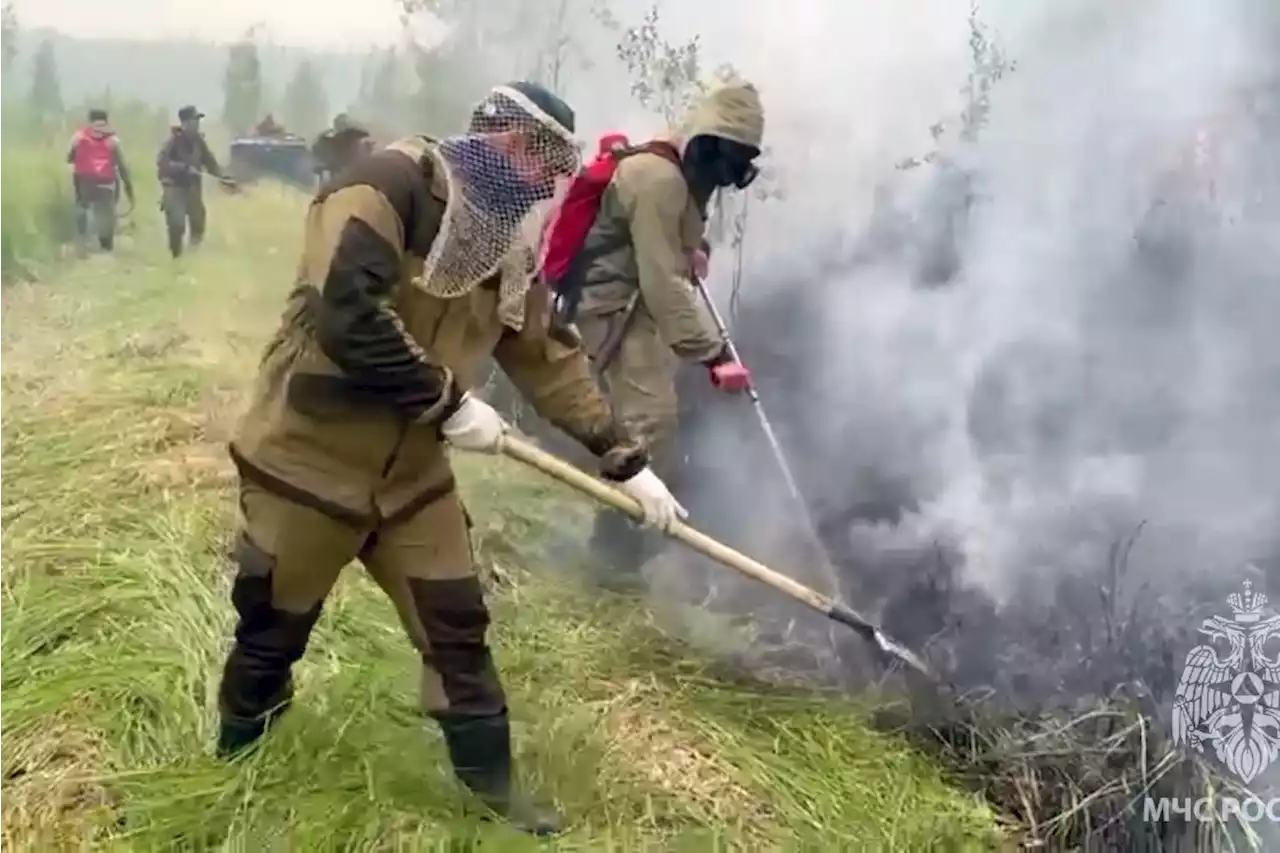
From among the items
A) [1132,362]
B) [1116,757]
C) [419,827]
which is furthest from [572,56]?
[1116,757]

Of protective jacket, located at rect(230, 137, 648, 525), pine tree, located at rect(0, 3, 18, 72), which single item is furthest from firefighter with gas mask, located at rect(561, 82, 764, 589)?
pine tree, located at rect(0, 3, 18, 72)

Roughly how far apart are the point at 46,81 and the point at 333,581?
158 centimetres

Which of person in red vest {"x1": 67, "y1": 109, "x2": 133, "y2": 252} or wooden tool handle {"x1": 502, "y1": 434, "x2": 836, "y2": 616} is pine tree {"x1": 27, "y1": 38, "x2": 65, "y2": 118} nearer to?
person in red vest {"x1": 67, "y1": 109, "x2": 133, "y2": 252}

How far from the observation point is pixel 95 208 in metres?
3.80

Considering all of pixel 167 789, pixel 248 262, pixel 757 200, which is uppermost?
pixel 757 200

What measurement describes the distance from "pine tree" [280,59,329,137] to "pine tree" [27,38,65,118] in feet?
1.81

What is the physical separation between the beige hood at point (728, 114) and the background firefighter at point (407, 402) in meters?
0.82

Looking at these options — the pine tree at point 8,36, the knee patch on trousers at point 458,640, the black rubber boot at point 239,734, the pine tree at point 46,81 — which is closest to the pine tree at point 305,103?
the pine tree at point 46,81

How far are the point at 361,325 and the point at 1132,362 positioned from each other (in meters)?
2.04

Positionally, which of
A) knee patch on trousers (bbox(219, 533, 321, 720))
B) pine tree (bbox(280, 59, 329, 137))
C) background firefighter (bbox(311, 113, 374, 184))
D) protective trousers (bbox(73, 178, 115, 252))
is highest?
pine tree (bbox(280, 59, 329, 137))

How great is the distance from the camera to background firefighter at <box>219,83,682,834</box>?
2828 mm

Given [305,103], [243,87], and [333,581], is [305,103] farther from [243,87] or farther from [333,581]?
[333,581]

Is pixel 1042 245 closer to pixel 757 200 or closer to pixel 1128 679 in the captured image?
pixel 757 200

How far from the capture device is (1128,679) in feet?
12.0
